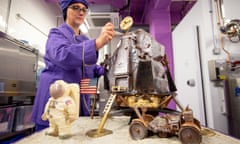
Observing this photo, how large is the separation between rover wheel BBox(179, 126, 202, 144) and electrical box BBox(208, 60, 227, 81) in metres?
1.05

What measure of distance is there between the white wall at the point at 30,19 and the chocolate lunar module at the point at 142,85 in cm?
148

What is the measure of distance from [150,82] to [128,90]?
3.7 inches

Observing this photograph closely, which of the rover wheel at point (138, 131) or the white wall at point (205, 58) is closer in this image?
the rover wheel at point (138, 131)

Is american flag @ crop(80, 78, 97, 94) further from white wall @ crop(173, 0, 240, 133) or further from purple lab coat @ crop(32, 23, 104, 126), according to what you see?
white wall @ crop(173, 0, 240, 133)

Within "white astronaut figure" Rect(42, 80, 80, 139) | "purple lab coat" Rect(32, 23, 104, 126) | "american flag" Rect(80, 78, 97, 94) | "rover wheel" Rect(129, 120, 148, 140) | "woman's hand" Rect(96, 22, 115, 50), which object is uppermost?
"woman's hand" Rect(96, 22, 115, 50)

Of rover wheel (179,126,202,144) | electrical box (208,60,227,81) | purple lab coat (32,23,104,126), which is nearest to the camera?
rover wheel (179,126,202,144)

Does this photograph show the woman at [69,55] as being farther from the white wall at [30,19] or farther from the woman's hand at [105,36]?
the white wall at [30,19]

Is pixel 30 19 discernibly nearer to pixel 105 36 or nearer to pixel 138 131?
pixel 105 36

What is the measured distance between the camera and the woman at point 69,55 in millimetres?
594

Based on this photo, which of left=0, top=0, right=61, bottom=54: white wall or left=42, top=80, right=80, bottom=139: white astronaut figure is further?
left=0, top=0, right=61, bottom=54: white wall

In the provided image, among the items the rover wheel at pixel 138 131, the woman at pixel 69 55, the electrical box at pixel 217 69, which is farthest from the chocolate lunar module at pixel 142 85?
the electrical box at pixel 217 69

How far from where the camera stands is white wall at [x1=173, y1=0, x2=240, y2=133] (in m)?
1.30

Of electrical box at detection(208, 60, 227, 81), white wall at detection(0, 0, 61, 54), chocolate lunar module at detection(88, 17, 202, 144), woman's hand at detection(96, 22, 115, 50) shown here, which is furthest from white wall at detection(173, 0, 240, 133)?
white wall at detection(0, 0, 61, 54)

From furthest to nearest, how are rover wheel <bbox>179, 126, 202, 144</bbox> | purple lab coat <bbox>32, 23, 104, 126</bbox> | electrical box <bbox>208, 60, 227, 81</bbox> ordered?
1. electrical box <bbox>208, 60, 227, 81</bbox>
2. purple lab coat <bbox>32, 23, 104, 126</bbox>
3. rover wheel <bbox>179, 126, 202, 144</bbox>
